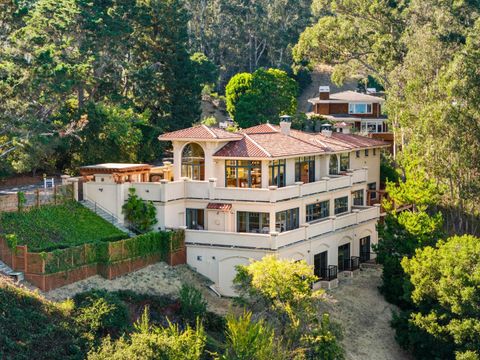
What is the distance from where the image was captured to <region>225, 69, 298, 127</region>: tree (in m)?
81.2

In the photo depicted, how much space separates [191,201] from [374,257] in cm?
1446

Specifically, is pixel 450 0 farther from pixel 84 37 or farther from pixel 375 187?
pixel 84 37

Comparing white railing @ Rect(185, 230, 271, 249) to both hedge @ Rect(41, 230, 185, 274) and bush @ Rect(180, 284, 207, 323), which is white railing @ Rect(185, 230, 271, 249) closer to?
hedge @ Rect(41, 230, 185, 274)

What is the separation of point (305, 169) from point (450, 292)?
12.2 metres

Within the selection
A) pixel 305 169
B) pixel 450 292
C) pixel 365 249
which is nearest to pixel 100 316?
pixel 450 292

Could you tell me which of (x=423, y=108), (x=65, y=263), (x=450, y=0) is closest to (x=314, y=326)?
(x=65, y=263)

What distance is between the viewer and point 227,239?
48688 mm

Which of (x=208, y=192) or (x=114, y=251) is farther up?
(x=208, y=192)

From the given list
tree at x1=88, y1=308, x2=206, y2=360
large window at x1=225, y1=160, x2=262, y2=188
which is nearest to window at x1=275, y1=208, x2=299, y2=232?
large window at x1=225, y1=160, x2=262, y2=188

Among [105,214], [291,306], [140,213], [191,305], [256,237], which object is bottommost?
[191,305]

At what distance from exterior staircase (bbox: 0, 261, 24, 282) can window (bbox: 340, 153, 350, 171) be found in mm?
25096

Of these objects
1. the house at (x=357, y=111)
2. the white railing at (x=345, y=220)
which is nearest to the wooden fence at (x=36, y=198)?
the white railing at (x=345, y=220)

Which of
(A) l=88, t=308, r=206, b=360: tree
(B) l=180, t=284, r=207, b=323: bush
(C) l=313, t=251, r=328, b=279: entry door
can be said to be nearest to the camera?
(A) l=88, t=308, r=206, b=360: tree

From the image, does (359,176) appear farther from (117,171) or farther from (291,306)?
(291,306)
